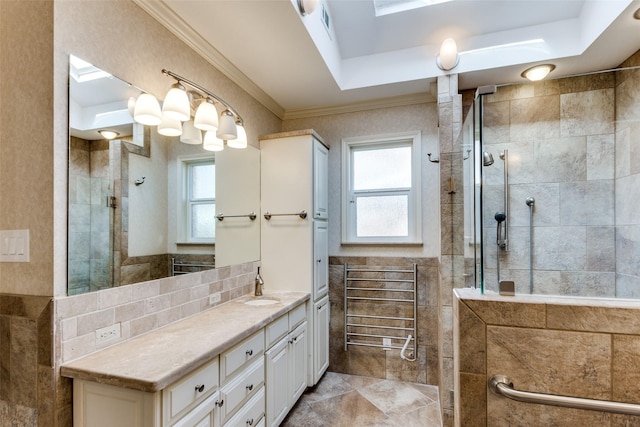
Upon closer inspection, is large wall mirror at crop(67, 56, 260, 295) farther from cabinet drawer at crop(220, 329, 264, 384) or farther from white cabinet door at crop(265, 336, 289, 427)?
white cabinet door at crop(265, 336, 289, 427)

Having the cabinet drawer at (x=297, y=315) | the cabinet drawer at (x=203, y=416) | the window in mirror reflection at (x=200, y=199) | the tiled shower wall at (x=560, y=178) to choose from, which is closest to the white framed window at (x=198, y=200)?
the window in mirror reflection at (x=200, y=199)

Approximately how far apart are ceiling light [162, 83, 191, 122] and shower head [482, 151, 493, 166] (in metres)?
1.65

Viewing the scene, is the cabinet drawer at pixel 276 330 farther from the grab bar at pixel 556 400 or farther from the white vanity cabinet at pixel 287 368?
the grab bar at pixel 556 400

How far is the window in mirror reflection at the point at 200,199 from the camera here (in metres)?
1.98

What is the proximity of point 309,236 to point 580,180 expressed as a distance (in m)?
2.05

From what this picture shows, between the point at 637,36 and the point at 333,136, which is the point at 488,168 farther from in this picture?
the point at 333,136

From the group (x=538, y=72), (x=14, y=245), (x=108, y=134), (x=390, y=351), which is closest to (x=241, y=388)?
(x=14, y=245)

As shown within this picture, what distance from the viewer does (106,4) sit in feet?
4.64

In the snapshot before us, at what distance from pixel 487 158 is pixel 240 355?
1.77 m

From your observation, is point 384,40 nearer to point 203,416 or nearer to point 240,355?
point 240,355

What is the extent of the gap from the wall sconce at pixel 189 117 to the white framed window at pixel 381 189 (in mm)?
1259

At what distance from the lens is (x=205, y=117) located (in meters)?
1.86

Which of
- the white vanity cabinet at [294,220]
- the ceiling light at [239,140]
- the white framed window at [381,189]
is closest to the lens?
the ceiling light at [239,140]

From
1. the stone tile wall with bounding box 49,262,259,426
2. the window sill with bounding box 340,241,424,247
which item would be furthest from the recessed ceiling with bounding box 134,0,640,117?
the stone tile wall with bounding box 49,262,259,426
